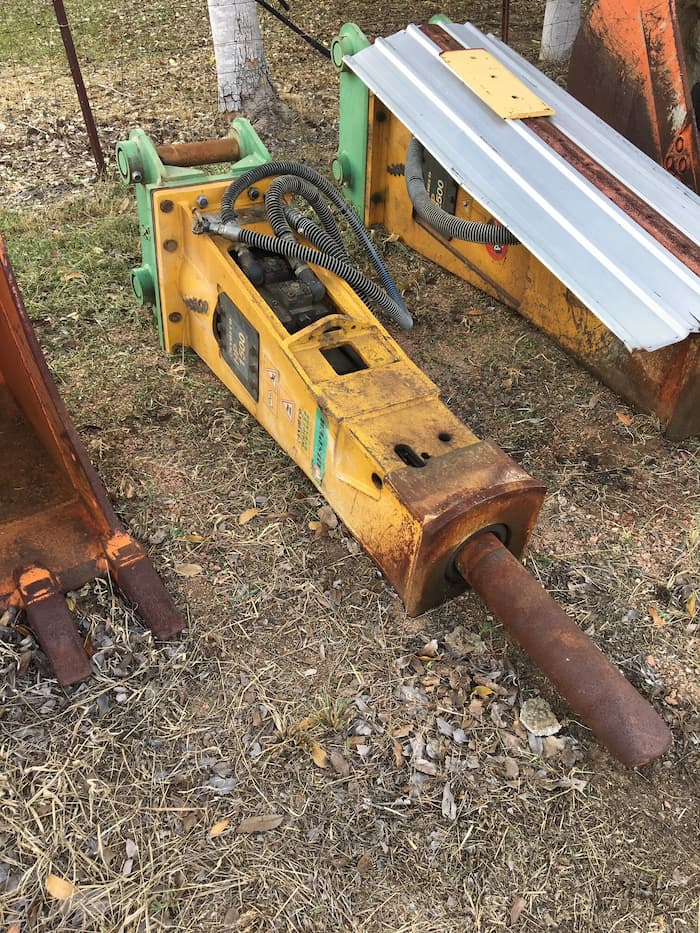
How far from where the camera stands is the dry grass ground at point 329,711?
6.25 ft

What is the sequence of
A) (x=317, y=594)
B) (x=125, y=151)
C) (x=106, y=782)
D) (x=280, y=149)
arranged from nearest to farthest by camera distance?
(x=106, y=782) < (x=317, y=594) < (x=125, y=151) < (x=280, y=149)

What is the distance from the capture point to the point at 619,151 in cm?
334

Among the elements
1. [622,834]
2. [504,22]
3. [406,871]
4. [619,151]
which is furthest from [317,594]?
[504,22]

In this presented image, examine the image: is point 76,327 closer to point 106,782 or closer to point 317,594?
point 317,594

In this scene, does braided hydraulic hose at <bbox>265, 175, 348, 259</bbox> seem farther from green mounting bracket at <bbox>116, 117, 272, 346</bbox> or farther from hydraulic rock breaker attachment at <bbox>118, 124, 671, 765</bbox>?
green mounting bracket at <bbox>116, 117, 272, 346</bbox>

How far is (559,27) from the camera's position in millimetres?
6652

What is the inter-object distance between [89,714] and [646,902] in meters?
1.57

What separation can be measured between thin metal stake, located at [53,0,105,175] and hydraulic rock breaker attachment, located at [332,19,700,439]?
5.22 feet

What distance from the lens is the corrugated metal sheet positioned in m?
2.68

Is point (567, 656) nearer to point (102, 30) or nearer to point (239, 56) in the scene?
point (239, 56)

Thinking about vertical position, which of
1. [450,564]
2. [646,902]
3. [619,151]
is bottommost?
[646,902]

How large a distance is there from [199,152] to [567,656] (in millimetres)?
2487

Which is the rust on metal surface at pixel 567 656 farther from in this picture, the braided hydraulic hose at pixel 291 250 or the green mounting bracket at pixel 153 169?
the green mounting bracket at pixel 153 169

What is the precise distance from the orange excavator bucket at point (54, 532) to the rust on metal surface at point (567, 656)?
981mm
